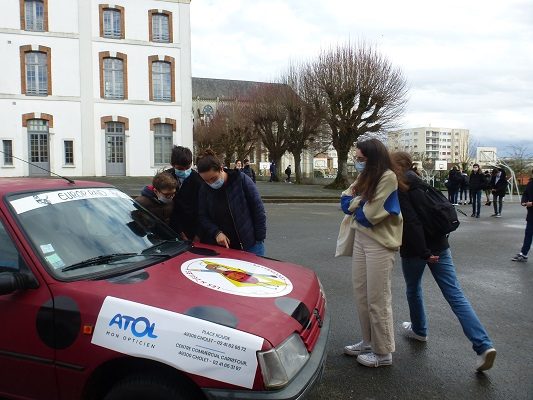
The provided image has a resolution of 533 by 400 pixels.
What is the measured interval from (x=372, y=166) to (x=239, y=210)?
140cm

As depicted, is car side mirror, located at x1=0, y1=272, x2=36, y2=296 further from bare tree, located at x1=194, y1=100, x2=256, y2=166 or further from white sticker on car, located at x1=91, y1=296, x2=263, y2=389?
bare tree, located at x1=194, y1=100, x2=256, y2=166

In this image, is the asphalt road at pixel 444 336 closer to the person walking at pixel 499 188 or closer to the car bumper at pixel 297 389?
the car bumper at pixel 297 389

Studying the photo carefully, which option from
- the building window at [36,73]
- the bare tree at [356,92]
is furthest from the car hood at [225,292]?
the building window at [36,73]

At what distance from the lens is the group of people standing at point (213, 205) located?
14.2ft

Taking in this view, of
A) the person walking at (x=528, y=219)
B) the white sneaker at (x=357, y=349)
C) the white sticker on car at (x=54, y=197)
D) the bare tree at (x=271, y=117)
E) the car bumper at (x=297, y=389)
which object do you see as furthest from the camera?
the bare tree at (x=271, y=117)

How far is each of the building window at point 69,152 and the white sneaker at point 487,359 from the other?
1135 inches

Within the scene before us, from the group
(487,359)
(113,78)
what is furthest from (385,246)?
(113,78)

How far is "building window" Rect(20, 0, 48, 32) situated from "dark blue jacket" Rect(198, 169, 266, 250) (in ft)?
93.0

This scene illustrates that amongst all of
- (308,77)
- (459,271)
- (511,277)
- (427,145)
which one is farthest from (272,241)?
(427,145)

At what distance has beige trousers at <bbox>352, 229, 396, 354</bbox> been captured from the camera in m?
3.68

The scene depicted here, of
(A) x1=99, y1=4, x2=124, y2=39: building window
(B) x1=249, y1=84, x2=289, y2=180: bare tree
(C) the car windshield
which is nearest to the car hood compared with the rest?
(C) the car windshield

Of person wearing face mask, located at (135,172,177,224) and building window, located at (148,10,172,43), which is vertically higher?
building window, located at (148,10,172,43)

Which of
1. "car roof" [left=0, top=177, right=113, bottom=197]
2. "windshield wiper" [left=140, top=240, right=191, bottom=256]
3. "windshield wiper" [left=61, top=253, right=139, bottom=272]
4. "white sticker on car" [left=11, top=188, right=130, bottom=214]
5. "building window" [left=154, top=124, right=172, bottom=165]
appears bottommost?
"windshield wiper" [left=140, top=240, right=191, bottom=256]

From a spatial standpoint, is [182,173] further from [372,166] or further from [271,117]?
[271,117]
